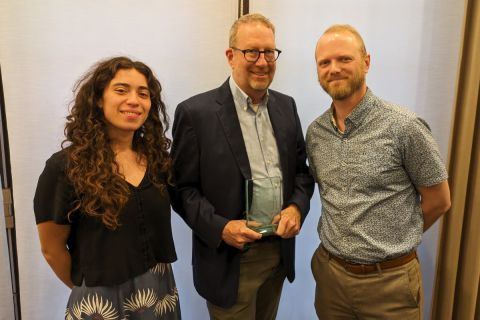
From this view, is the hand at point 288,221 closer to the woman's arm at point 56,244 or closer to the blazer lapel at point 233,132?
the blazer lapel at point 233,132

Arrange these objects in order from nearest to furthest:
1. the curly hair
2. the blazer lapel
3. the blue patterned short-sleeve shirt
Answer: the curly hair < the blue patterned short-sleeve shirt < the blazer lapel

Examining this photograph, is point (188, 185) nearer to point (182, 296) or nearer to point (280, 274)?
point (280, 274)

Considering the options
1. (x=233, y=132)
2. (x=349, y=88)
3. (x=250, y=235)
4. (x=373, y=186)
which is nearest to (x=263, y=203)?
(x=250, y=235)

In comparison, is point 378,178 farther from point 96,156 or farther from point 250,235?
point 96,156

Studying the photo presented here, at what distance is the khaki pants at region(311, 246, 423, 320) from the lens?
1342mm

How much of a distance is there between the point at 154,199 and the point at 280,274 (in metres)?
0.69

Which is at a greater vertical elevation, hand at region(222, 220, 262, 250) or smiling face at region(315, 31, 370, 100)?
smiling face at region(315, 31, 370, 100)

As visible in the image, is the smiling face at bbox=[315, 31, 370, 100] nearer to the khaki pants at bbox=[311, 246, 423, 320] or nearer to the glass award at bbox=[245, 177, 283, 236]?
the glass award at bbox=[245, 177, 283, 236]

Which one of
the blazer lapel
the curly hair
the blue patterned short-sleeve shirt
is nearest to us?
the curly hair

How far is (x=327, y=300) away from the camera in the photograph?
1489 millimetres

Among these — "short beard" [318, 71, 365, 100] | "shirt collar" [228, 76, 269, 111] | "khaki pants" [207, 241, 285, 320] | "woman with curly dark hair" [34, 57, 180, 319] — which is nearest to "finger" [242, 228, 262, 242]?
"khaki pants" [207, 241, 285, 320]

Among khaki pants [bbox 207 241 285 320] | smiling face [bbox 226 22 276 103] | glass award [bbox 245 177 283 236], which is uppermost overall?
smiling face [bbox 226 22 276 103]

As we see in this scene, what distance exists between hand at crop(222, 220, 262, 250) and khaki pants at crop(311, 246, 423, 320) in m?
0.38

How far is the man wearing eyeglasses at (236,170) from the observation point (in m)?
1.37
